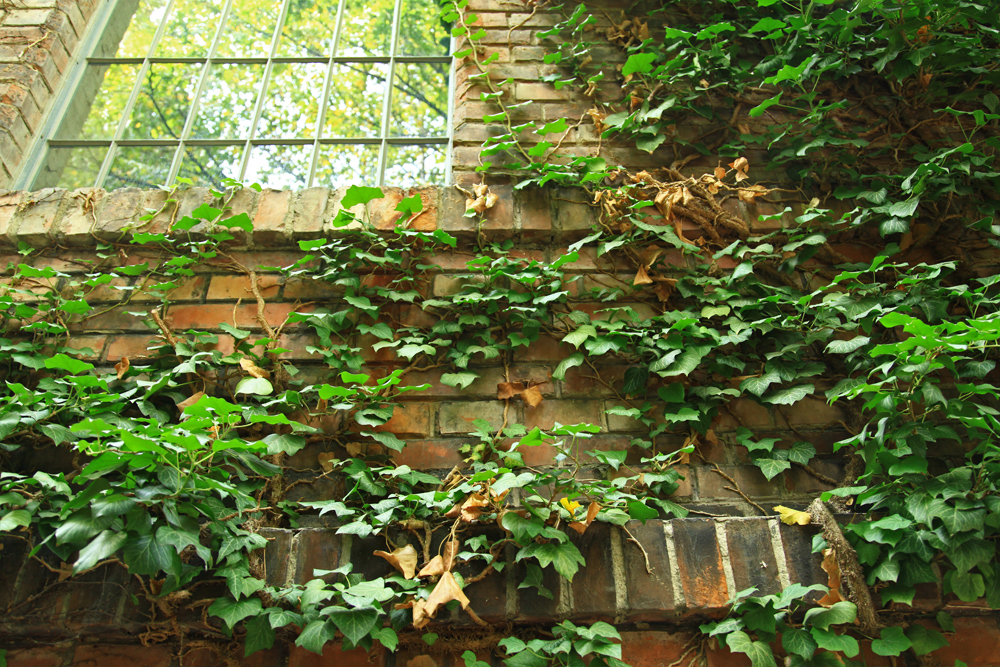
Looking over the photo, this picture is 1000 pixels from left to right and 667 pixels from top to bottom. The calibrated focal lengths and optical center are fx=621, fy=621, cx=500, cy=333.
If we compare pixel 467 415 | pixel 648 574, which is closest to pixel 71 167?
pixel 467 415

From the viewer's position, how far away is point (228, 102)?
221 centimetres

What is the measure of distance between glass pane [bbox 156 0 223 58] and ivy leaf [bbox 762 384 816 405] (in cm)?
227

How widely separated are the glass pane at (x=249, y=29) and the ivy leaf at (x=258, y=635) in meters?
1.97

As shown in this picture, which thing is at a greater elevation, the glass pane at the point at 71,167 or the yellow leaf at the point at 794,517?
the glass pane at the point at 71,167

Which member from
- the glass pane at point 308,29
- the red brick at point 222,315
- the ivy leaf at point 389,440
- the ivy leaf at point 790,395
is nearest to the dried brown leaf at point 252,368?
the red brick at point 222,315

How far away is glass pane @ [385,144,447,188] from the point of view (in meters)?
2.02

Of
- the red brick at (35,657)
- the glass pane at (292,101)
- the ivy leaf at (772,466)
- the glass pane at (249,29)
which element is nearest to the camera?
the red brick at (35,657)

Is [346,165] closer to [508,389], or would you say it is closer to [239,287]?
[239,287]

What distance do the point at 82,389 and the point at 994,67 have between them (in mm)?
2525

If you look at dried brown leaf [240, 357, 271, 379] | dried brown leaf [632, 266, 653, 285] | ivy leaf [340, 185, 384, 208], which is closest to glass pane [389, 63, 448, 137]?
ivy leaf [340, 185, 384, 208]

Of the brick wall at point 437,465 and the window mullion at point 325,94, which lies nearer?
the brick wall at point 437,465

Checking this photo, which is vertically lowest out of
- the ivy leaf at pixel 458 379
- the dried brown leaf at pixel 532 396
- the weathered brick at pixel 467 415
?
the weathered brick at pixel 467 415

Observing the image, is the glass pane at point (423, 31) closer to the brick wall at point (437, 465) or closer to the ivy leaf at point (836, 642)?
the brick wall at point (437, 465)

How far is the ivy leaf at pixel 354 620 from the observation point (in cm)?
109
